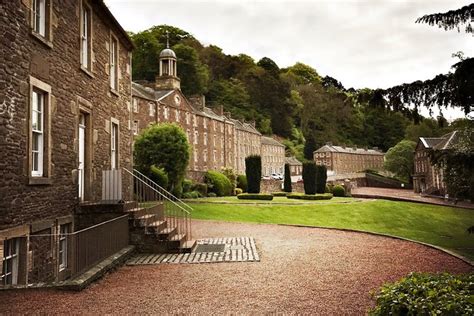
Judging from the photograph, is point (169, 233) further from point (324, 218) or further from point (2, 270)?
point (324, 218)

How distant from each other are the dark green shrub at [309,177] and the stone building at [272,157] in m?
37.0

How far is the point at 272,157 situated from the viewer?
85.4 m

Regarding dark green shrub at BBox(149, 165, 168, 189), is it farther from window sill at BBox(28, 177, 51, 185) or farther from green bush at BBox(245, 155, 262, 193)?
window sill at BBox(28, 177, 51, 185)

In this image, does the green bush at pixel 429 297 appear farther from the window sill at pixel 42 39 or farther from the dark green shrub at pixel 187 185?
the dark green shrub at pixel 187 185

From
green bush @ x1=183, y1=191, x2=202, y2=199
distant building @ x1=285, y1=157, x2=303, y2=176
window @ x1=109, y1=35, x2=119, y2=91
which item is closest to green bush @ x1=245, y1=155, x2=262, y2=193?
green bush @ x1=183, y1=191, x2=202, y2=199

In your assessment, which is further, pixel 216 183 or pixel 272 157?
pixel 272 157

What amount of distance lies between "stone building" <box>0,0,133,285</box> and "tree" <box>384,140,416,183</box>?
221 ft

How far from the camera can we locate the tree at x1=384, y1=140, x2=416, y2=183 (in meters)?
72.1

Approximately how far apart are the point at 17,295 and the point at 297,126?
105858 mm

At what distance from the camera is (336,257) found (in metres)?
11.3

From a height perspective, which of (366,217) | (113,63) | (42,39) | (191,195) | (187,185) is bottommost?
(366,217)

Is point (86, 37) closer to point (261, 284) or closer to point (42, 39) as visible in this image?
point (42, 39)

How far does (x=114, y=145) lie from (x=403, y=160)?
219 feet

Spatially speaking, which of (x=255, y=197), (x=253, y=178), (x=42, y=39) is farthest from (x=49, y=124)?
(x=253, y=178)
